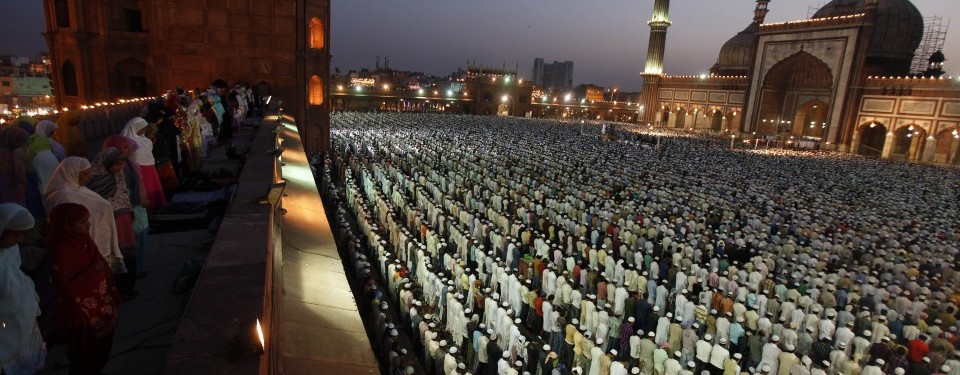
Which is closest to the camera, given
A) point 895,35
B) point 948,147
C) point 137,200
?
point 137,200

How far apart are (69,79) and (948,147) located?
44118mm

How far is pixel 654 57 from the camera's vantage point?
161ft

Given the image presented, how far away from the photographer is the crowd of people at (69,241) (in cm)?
213

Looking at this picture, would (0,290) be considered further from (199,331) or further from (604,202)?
(604,202)

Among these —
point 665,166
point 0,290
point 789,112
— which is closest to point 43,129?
point 0,290

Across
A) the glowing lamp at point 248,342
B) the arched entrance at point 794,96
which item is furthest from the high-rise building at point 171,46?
the arched entrance at point 794,96

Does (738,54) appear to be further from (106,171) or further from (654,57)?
(106,171)

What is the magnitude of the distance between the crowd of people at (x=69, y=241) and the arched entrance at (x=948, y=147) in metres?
39.3

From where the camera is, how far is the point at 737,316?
7.75m

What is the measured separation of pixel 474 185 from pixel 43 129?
1159 cm

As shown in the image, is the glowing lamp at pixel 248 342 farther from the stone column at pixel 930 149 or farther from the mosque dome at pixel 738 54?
the mosque dome at pixel 738 54

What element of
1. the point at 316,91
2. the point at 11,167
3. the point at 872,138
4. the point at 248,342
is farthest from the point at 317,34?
the point at 872,138

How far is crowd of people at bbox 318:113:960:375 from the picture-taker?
682 centimetres

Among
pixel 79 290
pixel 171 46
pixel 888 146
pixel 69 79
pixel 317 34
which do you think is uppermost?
pixel 317 34
